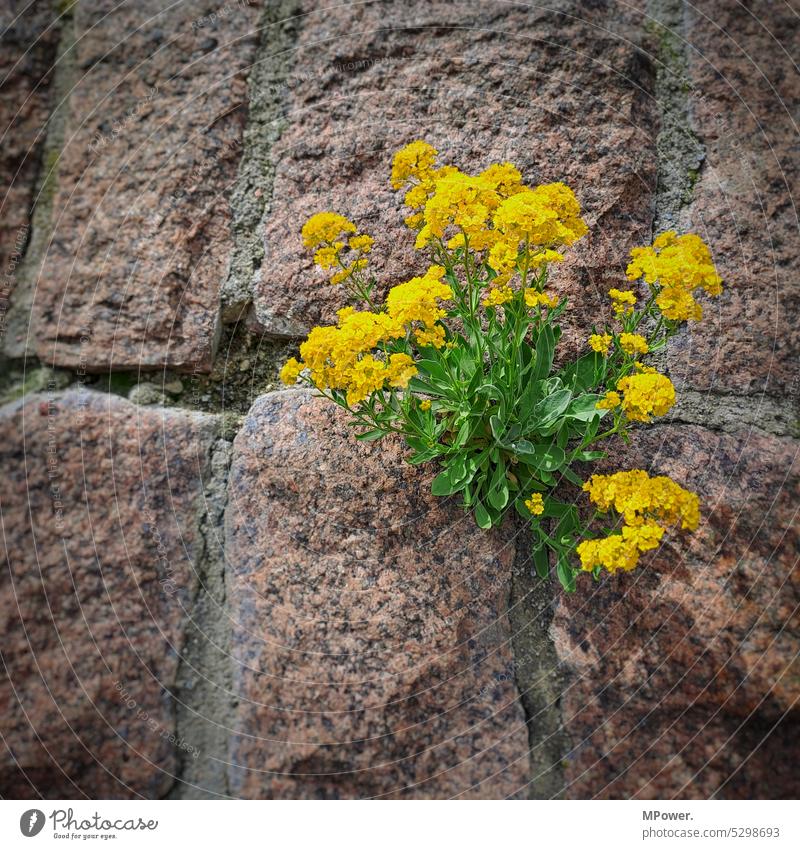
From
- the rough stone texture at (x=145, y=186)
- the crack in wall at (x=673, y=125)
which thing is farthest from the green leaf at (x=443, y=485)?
the crack in wall at (x=673, y=125)

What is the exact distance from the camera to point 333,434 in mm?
1752

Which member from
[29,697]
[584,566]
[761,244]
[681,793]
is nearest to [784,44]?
[761,244]

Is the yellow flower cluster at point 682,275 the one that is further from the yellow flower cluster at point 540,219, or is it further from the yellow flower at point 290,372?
the yellow flower at point 290,372

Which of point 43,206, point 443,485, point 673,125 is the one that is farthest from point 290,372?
point 673,125

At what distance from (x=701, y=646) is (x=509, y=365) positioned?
31.0 inches

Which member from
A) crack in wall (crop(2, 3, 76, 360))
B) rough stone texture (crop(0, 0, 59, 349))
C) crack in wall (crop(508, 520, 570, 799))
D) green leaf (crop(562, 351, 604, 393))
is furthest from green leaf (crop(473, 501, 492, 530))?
rough stone texture (crop(0, 0, 59, 349))

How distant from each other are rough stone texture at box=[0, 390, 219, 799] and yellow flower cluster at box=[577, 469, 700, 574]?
3.37 feet

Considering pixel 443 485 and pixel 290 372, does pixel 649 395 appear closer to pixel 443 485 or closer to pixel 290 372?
pixel 443 485

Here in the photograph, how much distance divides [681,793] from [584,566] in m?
0.63

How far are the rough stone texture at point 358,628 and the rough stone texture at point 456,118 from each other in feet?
1.44

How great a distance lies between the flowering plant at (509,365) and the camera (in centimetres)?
137

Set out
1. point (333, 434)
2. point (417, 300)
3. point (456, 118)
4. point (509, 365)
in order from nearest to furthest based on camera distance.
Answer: point (417, 300) < point (509, 365) < point (333, 434) < point (456, 118)

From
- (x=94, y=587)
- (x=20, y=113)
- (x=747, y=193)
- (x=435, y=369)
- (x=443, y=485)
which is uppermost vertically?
(x=20, y=113)

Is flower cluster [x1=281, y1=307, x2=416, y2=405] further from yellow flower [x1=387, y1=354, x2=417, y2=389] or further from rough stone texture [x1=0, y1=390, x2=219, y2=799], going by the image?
rough stone texture [x1=0, y1=390, x2=219, y2=799]
